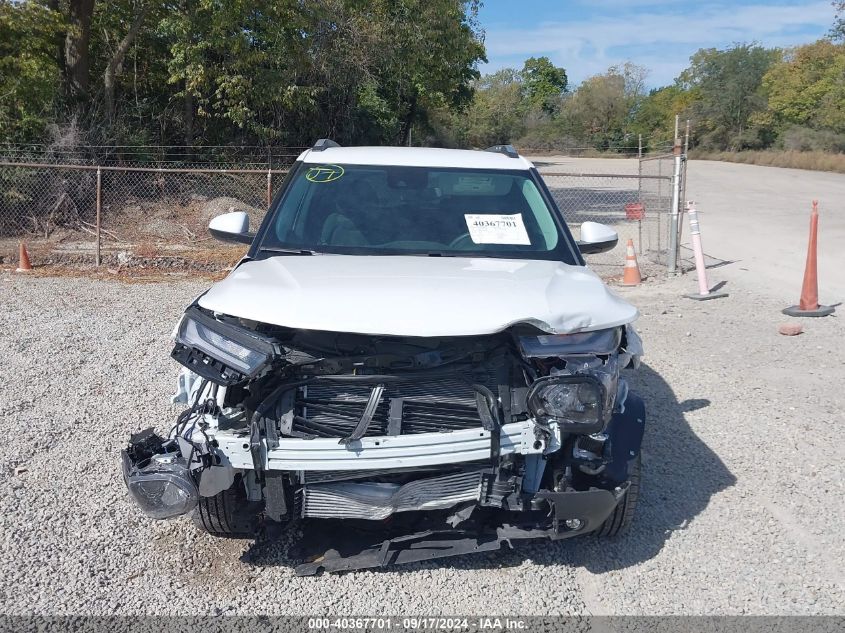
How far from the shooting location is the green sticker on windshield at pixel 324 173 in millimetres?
4848

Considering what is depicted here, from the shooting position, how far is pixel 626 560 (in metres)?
3.82

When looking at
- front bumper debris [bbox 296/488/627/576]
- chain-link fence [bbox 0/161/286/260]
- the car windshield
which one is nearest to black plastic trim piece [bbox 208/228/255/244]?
the car windshield

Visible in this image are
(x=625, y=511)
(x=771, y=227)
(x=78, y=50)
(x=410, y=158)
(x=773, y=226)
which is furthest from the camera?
(x=773, y=226)

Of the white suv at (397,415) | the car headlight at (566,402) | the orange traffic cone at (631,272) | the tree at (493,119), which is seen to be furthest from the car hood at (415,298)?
the tree at (493,119)

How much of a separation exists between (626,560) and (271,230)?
8.65 feet

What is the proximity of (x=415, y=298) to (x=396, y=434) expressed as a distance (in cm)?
57

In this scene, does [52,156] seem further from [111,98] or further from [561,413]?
[561,413]

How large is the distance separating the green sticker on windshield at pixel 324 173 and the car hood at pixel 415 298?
1085mm

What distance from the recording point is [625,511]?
379 centimetres

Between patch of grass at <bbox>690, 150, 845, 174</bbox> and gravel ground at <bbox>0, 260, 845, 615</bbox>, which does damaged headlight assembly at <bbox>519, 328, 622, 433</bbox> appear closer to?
gravel ground at <bbox>0, 260, 845, 615</bbox>

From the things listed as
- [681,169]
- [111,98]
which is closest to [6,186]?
[111,98]

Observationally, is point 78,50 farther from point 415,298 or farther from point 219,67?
point 415,298

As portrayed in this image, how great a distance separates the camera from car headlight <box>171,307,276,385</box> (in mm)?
3131

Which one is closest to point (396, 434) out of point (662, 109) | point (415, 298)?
point (415, 298)
